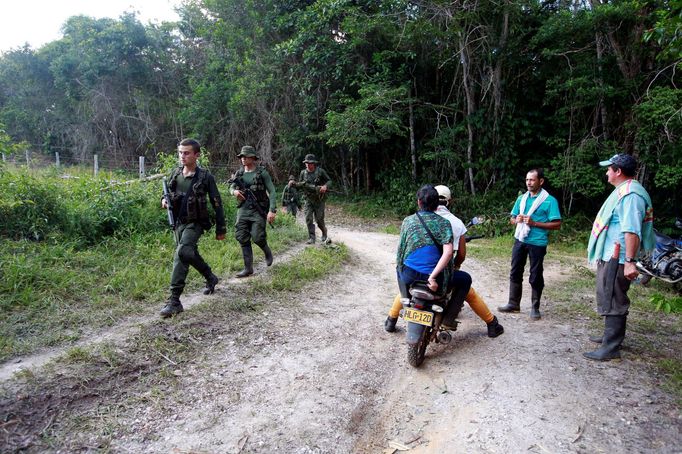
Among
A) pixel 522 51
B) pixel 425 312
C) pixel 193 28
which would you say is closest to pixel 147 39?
pixel 193 28

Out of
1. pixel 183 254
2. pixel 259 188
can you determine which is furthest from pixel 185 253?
pixel 259 188

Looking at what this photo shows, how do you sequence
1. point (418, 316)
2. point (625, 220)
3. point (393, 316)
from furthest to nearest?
1. point (393, 316)
2. point (418, 316)
3. point (625, 220)

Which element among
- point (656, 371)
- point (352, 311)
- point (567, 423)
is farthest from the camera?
point (352, 311)

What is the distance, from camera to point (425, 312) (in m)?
3.46

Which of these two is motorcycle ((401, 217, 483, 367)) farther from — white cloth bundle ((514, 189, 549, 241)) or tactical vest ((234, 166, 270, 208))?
tactical vest ((234, 166, 270, 208))

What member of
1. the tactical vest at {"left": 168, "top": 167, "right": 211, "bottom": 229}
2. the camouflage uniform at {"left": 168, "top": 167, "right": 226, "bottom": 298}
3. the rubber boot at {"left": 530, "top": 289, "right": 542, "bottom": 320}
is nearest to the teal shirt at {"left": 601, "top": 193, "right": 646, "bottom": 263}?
the rubber boot at {"left": 530, "top": 289, "right": 542, "bottom": 320}

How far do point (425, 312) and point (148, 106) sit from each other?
21.6m

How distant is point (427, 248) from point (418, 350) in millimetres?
900

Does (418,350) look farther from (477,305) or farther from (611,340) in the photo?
(611,340)

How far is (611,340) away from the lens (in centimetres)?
361

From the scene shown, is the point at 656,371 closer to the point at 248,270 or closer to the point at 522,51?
the point at 248,270

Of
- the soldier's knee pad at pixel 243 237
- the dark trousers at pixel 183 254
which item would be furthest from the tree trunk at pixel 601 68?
the dark trousers at pixel 183 254

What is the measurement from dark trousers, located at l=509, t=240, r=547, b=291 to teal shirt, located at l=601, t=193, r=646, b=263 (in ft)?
3.28

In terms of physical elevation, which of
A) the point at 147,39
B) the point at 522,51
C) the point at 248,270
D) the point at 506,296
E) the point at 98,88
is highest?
the point at 147,39
